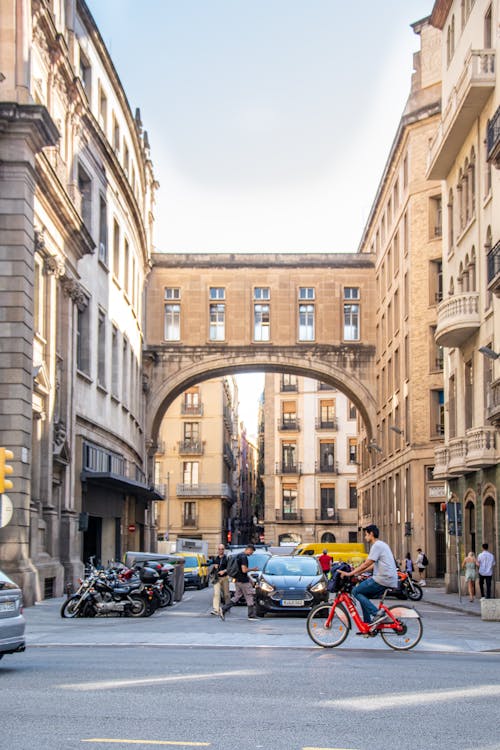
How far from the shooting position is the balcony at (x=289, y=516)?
9162 centimetres

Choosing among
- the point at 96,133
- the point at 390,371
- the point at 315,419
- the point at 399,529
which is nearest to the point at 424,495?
the point at 399,529

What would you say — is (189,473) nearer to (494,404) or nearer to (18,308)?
(494,404)

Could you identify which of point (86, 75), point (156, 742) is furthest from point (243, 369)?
point (156, 742)

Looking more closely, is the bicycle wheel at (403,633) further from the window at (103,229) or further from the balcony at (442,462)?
the window at (103,229)

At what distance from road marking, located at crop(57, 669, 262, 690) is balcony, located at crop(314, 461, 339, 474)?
80497mm

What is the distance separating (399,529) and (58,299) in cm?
2480

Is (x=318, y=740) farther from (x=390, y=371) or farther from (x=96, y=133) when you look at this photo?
(x=390, y=371)

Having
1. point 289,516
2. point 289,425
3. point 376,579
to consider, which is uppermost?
point 289,425

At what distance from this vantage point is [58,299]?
33438mm

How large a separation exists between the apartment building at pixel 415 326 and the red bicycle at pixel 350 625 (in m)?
31.7

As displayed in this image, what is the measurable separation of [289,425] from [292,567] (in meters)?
69.0

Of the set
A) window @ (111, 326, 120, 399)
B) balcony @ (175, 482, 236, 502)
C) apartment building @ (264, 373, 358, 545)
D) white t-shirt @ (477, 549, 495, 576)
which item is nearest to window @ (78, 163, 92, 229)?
window @ (111, 326, 120, 399)

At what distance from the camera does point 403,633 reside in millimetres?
15695

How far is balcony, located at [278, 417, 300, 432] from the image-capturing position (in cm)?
9478
